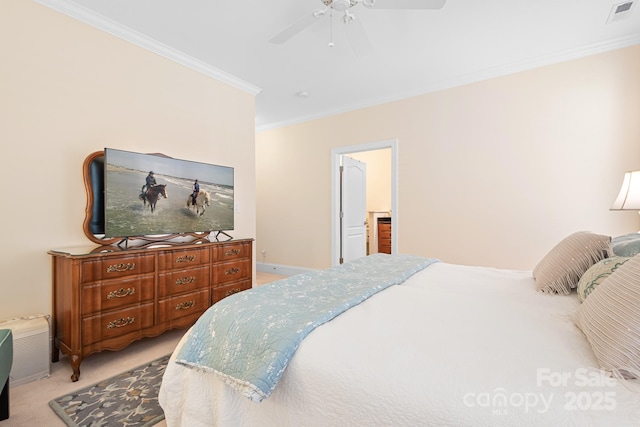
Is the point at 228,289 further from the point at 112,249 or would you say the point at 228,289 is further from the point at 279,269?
the point at 279,269

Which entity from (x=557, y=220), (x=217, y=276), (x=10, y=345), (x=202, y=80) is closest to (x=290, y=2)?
(x=202, y=80)

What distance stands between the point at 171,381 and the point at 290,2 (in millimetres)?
2564

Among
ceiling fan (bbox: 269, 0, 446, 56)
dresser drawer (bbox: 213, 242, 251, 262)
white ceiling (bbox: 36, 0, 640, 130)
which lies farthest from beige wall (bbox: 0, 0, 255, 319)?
ceiling fan (bbox: 269, 0, 446, 56)

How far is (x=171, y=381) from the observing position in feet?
4.16

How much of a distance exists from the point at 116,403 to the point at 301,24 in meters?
2.67

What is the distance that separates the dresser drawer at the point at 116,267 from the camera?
77.3 inches

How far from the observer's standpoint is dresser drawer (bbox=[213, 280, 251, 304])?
280cm

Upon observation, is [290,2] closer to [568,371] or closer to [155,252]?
[155,252]

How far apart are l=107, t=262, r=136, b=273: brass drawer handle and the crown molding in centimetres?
198

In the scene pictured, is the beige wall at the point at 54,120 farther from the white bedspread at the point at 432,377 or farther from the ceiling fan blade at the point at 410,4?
the ceiling fan blade at the point at 410,4

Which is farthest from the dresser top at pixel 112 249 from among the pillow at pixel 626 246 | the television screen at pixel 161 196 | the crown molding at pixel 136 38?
the pillow at pixel 626 246

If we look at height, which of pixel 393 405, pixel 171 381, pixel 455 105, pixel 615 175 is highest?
pixel 455 105

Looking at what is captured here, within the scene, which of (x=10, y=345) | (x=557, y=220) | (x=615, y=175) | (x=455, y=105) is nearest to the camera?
(x=10, y=345)

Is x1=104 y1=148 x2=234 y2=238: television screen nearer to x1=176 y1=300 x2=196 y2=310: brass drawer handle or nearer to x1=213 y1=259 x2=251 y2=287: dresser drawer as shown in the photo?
x1=213 y1=259 x2=251 y2=287: dresser drawer
